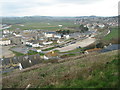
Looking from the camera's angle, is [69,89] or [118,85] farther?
[69,89]

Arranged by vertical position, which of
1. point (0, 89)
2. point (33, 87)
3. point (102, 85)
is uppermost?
point (102, 85)

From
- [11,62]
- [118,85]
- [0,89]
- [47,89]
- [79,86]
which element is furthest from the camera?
[11,62]

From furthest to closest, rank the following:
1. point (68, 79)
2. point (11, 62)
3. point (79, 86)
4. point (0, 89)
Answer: point (11, 62), point (0, 89), point (68, 79), point (79, 86)

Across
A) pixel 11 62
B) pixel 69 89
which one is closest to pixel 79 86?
pixel 69 89

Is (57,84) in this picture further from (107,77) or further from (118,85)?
(118,85)

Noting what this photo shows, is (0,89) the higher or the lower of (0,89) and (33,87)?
the lower

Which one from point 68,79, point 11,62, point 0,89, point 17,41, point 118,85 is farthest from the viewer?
point 17,41

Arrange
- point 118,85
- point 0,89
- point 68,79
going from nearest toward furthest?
point 118,85 < point 68,79 < point 0,89

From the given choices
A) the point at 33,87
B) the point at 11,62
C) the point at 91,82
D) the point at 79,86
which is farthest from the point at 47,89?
the point at 11,62

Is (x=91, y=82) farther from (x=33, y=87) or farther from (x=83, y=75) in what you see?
(x=33, y=87)
